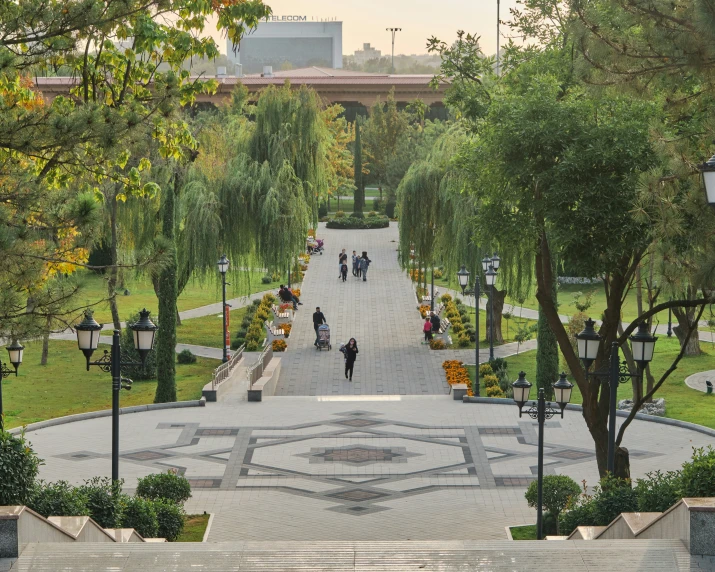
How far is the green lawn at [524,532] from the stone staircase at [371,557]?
5.77 metres

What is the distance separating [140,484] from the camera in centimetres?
1527

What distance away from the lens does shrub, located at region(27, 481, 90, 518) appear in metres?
10.4

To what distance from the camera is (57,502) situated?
10672mm

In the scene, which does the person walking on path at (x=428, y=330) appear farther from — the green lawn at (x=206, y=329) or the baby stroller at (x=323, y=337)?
the green lawn at (x=206, y=329)

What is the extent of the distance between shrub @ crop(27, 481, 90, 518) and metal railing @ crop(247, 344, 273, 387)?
14138 millimetres

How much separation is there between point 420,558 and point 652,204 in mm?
5146

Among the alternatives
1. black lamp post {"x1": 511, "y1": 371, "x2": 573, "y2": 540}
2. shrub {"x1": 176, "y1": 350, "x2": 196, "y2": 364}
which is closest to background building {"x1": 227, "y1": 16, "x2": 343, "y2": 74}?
shrub {"x1": 176, "y1": 350, "x2": 196, "y2": 364}

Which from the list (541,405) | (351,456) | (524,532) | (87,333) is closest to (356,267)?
(351,456)

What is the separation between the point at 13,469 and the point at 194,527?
6112mm

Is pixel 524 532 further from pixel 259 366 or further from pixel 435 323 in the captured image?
pixel 435 323

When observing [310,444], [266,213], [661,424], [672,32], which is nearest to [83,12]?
[672,32]

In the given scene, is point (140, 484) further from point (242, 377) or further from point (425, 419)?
point (242, 377)

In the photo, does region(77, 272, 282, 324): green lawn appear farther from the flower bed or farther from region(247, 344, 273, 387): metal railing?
the flower bed

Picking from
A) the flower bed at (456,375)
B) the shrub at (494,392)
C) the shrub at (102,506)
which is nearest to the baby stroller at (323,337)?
the flower bed at (456,375)
